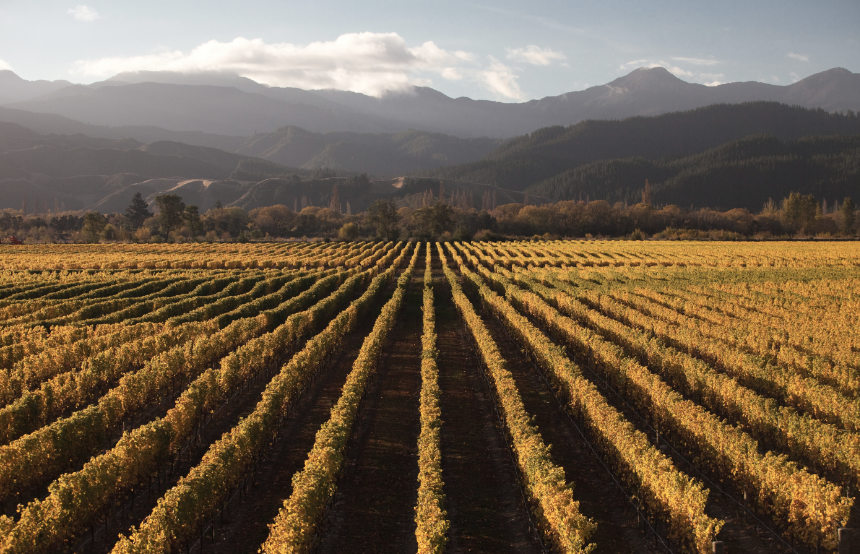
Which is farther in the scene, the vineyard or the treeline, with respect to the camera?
the treeline

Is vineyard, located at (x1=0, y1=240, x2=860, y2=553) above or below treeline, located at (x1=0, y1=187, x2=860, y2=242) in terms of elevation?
below

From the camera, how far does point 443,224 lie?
131 metres

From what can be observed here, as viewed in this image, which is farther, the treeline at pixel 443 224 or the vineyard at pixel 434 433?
the treeline at pixel 443 224

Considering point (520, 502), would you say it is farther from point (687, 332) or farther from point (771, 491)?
point (687, 332)

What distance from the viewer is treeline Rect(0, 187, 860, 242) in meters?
127

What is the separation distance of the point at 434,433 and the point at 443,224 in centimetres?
11655

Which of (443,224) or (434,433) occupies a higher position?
(443,224)

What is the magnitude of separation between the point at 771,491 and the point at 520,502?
6145mm

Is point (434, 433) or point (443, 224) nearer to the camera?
point (434, 433)

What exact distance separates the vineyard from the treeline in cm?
9475

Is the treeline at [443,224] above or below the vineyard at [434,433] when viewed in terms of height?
above

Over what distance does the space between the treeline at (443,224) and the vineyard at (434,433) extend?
94750 mm

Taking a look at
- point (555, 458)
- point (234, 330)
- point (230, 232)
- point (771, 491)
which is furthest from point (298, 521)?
point (230, 232)

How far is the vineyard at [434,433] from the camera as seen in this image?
41.4ft
